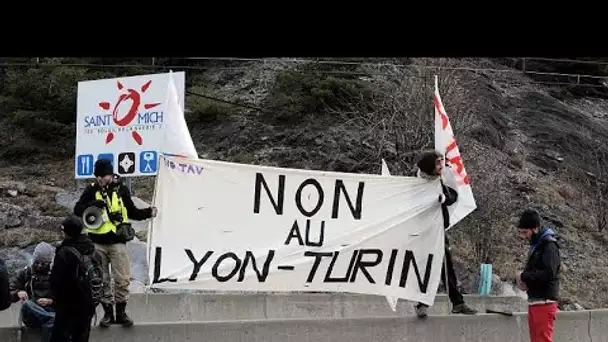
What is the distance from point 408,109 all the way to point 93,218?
14.4 m

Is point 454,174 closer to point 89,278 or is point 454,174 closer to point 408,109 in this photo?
point 89,278

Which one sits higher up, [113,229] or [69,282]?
[113,229]

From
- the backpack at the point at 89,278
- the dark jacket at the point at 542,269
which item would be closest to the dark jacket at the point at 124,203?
the backpack at the point at 89,278

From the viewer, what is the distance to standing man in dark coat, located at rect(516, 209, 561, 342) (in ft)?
33.5

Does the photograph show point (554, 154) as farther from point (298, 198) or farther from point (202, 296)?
point (298, 198)

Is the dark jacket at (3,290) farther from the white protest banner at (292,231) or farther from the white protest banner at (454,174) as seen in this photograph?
the white protest banner at (454,174)

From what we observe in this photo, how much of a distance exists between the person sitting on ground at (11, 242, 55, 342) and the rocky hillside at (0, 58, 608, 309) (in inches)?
402

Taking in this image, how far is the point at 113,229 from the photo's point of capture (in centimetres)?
998

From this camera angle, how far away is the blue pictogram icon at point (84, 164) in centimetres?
1600

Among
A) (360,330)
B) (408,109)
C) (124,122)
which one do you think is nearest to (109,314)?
(360,330)

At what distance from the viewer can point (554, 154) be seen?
102ft

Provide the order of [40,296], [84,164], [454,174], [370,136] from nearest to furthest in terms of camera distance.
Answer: [40,296] → [454,174] → [84,164] → [370,136]

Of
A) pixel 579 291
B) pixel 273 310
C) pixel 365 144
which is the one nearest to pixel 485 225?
pixel 579 291
